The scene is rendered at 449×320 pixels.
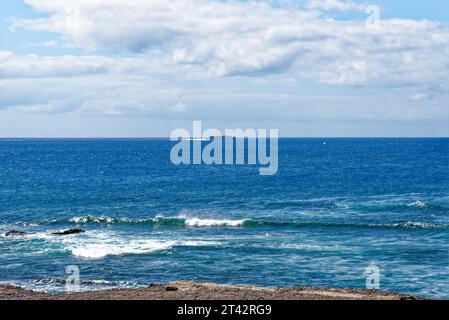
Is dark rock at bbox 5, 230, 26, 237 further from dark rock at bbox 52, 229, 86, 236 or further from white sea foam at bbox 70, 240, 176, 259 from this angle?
white sea foam at bbox 70, 240, 176, 259

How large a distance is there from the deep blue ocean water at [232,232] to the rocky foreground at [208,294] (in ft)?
19.0

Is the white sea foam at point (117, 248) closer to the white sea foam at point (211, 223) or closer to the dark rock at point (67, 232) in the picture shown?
the dark rock at point (67, 232)

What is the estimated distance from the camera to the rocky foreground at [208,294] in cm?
2830

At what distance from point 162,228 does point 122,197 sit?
27700 millimetres

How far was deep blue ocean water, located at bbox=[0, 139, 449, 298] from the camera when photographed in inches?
1578

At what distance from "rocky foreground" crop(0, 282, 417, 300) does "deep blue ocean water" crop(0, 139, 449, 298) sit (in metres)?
5.80

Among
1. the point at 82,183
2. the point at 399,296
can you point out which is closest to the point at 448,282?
the point at 399,296
